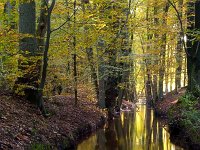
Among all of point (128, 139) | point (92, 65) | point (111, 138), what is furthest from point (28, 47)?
point (92, 65)

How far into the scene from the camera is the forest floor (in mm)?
7846

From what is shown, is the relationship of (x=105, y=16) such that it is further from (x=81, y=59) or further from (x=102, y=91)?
(x=102, y=91)

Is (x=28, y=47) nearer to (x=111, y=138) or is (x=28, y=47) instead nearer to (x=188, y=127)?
(x=111, y=138)

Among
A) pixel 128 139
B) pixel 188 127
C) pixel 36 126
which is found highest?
pixel 36 126

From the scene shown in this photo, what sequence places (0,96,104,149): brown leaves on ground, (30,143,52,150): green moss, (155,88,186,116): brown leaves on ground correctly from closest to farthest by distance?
(0,96,104,149): brown leaves on ground, (30,143,52,150): green moss, (155,88,186,116): brown leaves on ground

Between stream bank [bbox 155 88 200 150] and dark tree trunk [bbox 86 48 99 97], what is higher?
dark tree trunk [bbox 86 48 99 97]

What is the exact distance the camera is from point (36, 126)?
30.7 feet

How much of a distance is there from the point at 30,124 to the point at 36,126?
23 cm

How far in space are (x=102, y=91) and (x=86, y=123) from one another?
18.7 ft

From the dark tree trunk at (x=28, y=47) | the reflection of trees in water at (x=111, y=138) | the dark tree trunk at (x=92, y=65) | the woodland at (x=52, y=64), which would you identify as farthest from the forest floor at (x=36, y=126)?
the dark tree trunk at (x=92, y=65)

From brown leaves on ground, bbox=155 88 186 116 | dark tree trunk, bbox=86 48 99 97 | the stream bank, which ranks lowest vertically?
brown leaves on ground, bbox=155 88 186 116

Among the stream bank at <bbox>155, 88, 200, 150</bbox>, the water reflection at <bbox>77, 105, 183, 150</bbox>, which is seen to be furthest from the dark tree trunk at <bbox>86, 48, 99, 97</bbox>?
the stream bank at <bbox>155, 88, 200, 150</bbox>

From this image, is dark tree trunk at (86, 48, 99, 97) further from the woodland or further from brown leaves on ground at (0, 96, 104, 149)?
brown leaves on ground at (0, 96, 104, 149)

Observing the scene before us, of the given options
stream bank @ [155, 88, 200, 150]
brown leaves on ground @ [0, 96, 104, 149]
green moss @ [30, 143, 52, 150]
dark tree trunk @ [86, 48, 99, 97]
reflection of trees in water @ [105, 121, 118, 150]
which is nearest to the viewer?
brown leaves on ground @ [0, 96, 104, 149]
